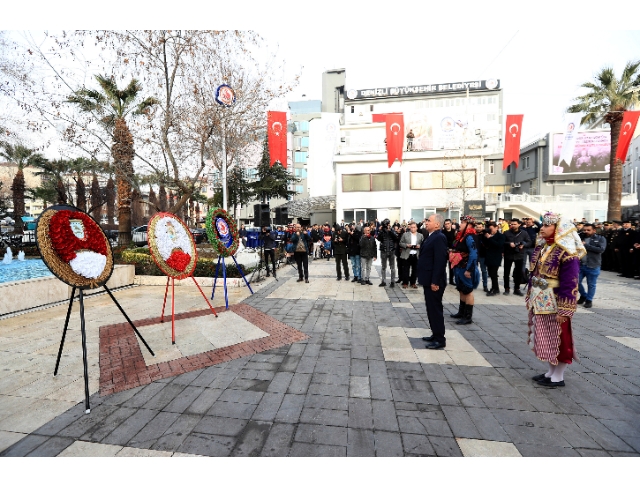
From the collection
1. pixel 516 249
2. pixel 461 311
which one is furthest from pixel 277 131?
pixel 461 311

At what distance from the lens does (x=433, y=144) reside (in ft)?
116

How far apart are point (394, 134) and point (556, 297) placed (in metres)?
24.7

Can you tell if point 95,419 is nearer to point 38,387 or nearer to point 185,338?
point 38,387

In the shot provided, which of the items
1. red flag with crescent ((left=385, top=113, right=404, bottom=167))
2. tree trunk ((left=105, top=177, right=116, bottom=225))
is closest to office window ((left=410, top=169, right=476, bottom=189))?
red flag with crescent ((left=385, top=113, right=404, bottom=167))

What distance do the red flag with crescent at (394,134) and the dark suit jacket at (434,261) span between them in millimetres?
22876

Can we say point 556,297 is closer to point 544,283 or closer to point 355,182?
point 544,283

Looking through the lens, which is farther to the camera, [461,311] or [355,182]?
[355,182]

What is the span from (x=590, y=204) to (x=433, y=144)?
654 inches

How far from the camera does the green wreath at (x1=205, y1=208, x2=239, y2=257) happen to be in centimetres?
669

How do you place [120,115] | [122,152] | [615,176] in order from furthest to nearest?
1. [615,176]
2. [120,115]
3. [122,152]

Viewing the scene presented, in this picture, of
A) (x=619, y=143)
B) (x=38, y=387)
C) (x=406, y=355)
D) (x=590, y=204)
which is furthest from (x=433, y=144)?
(x=38, y=387)

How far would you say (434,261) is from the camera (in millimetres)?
4512

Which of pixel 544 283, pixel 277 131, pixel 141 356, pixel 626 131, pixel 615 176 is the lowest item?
pixel 141 356

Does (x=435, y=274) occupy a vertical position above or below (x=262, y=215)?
below
